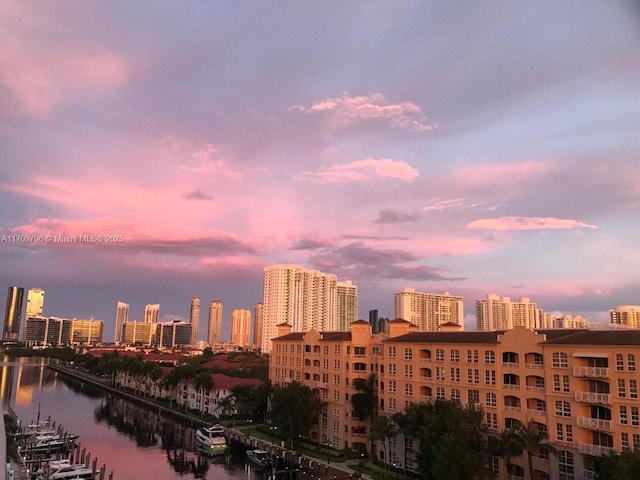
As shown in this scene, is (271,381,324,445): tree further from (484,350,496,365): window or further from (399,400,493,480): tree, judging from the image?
(484,350,496,365): window

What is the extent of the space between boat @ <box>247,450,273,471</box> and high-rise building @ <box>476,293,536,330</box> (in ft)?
161

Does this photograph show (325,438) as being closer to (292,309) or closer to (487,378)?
(487,378)

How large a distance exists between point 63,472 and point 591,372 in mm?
39842

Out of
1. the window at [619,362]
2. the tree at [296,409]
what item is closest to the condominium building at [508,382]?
the window at [619,362]

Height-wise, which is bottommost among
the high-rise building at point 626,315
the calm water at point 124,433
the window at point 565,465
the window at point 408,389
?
the calm water at point 124,433

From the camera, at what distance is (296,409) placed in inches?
1817

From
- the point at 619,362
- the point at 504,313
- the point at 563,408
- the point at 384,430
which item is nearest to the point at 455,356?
the point at 384,430

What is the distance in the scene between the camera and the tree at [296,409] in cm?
4638

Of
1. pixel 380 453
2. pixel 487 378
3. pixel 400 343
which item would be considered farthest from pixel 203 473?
pixel 487 378

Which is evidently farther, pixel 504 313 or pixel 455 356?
pixel 504 313

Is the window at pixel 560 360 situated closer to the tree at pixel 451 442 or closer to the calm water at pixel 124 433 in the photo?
the tree at pixel 451 442

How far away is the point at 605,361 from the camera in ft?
101

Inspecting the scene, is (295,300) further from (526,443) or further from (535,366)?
(526,443)

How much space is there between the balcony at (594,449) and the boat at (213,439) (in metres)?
33.3
